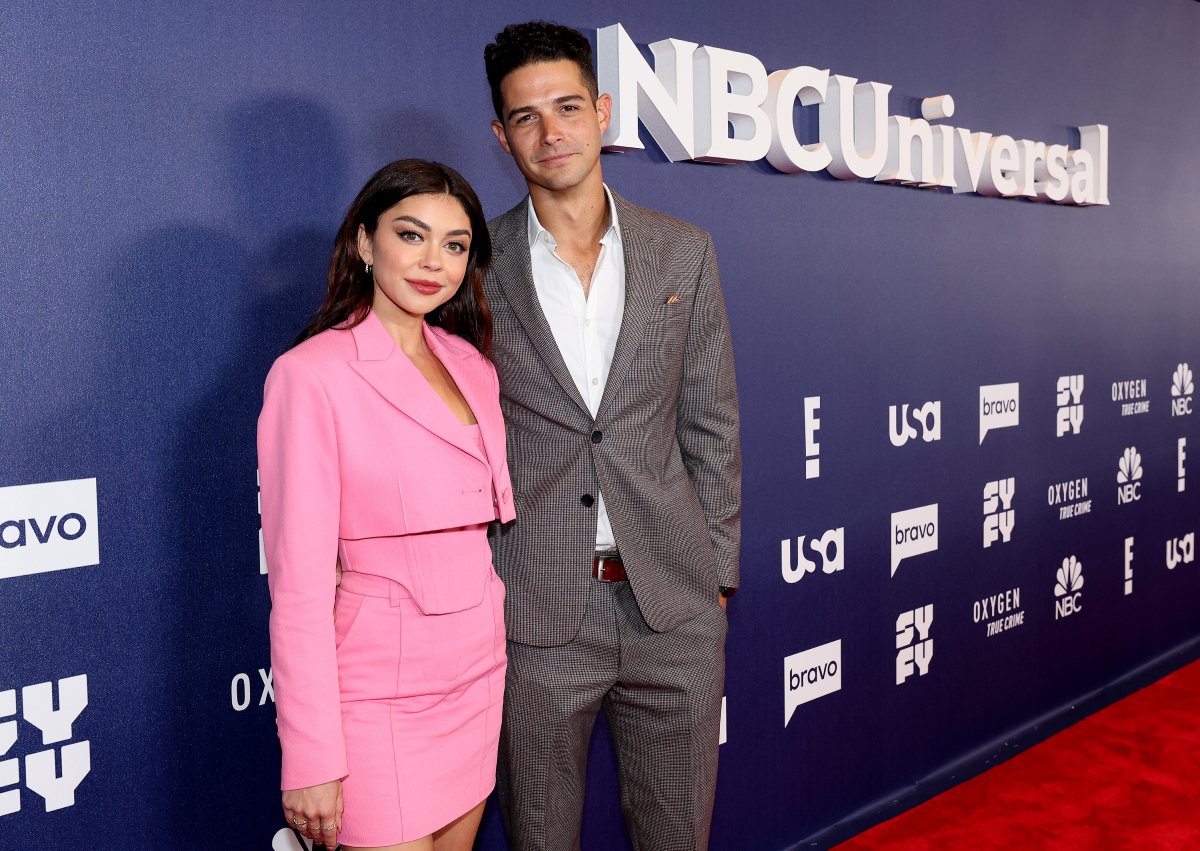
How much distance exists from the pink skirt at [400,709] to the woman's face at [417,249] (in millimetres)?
408

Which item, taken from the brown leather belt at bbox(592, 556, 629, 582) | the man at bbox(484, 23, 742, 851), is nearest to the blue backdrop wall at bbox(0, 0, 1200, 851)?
the man at bbox(484, 23, 742, 851)

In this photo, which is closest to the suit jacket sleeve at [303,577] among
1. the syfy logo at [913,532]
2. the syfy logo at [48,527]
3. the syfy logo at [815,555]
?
the syfy logo at [48,527]

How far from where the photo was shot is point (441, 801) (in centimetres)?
149

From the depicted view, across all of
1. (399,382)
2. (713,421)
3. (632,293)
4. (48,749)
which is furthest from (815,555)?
(48,749)

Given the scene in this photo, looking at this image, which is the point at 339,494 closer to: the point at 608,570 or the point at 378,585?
the point at 378,585

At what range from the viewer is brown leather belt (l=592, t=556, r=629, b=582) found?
5.97 ft

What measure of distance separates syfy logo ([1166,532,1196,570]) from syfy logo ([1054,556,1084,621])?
0.75 metres

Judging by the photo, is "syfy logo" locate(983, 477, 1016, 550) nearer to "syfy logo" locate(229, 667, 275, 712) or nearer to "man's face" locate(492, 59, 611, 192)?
"man's face" locate(492, 59, 611, 192)

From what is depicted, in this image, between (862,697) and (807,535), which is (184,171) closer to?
(807,535)

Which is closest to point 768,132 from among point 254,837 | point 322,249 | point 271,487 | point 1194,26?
point 322,249

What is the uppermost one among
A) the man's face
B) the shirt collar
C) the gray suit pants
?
the man's face

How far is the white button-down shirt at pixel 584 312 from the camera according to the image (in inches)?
71.1

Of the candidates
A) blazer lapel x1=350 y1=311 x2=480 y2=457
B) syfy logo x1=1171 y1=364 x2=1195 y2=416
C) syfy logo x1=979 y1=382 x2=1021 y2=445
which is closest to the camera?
blazer lapel x1=350 y1=311 x2=480 y2=457

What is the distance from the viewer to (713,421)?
1.94 m
